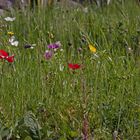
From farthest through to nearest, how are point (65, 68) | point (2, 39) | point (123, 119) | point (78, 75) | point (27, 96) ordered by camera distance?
point (2, 39) < point (65, 68) < point (78, 75) < point (27, 96) < point (123, 119)

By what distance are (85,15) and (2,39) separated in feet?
4.29

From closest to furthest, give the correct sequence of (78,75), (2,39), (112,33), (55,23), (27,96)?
(27,96), (78,75), (2,39), (112,33), (55,23)

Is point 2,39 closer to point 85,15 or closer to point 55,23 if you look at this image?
point 55,23

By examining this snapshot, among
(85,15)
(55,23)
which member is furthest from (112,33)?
(85,15)

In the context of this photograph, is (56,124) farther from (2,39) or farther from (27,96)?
(2,39)

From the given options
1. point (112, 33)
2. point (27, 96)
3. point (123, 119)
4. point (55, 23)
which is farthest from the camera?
point (55, 23)

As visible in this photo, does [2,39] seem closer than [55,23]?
Yes

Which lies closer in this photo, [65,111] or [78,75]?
[65,111]

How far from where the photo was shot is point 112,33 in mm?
3703

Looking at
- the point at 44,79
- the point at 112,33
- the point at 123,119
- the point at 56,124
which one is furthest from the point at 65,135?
the point at 112,33

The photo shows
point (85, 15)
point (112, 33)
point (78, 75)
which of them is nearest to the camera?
point (78, 75)

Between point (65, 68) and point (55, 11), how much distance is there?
201 cm

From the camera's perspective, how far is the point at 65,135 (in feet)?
6.35

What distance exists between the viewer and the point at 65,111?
2164 mm
